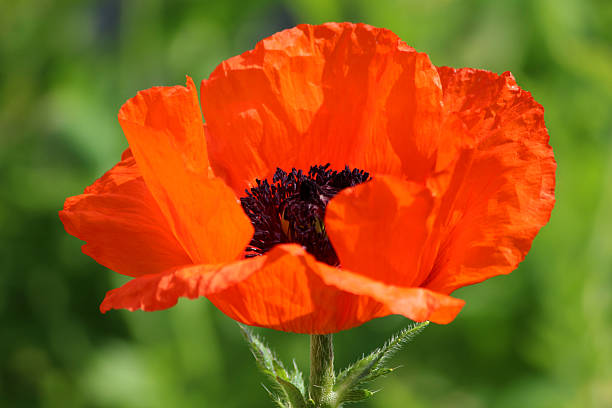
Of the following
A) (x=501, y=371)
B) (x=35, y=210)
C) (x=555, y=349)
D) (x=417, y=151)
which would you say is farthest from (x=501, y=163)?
(x=35, y=210)

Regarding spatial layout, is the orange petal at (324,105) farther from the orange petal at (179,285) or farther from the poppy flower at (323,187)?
the orange petal at (179,285)

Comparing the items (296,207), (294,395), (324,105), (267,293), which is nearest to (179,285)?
(267,293)

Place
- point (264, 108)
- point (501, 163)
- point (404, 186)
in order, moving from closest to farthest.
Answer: point (404, 186) → point (501, 163) → point (264, 108)

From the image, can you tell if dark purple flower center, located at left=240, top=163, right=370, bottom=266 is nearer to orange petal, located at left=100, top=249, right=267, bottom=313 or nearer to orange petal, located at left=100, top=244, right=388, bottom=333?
orange petal, located at left=100, top=244, right=388, bottom=333

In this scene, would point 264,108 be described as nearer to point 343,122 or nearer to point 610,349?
point 343,122

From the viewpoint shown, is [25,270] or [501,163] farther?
[25,270]

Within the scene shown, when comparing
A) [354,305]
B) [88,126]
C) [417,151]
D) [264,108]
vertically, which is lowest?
[354,305]
